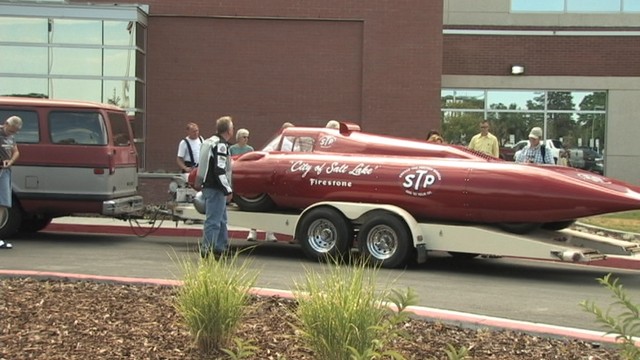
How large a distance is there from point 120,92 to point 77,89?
3.00 feet

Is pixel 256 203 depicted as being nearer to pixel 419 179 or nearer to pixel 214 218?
pixel 214 218

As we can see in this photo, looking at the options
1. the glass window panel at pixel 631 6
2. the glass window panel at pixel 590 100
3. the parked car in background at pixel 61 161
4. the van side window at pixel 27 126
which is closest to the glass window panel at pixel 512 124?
the glass window panel at pixel 590 100

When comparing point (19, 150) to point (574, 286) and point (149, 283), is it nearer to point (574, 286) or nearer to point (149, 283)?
point (149, 283)

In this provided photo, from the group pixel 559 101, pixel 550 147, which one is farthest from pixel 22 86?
pixel 559 101

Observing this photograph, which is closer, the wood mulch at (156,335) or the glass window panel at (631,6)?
the wood mulch at (156,335)

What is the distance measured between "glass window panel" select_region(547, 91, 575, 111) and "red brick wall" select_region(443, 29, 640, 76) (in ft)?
2.08

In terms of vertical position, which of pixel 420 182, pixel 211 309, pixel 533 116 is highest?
pixel 533 116

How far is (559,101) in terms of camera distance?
20953 mm

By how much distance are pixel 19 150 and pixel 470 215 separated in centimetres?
642

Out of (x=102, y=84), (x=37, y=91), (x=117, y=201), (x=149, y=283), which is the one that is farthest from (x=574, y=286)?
(x=37, y=91)

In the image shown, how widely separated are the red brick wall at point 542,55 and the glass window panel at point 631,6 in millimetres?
1010

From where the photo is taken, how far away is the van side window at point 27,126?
10711 millimetres

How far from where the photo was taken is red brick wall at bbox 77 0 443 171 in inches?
655

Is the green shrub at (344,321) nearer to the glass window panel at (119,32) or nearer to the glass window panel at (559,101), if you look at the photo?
the glass window panel at (119,32)
